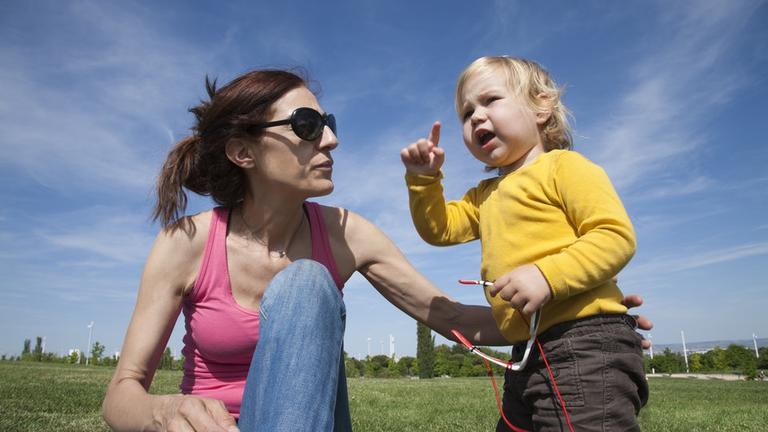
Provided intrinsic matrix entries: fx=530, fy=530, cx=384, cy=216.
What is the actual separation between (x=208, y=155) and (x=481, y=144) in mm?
1340

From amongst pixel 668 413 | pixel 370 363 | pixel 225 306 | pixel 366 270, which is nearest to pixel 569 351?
pixel 366 270

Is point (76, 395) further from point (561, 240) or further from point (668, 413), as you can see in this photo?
point (668, 413)

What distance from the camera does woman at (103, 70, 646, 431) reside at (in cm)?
228

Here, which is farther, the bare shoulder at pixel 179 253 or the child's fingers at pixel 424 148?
the child's fingers at pixel 424 148

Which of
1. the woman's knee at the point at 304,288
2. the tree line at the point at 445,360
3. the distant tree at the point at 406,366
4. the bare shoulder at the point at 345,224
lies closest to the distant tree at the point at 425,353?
the tree line at the point at 445,360

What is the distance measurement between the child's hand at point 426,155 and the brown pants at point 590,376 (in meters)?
0.94

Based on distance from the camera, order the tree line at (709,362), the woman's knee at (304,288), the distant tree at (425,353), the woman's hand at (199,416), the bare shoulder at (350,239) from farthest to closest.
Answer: the distant tree at (425,353) < the tree line at (709,362) < the bare shoulder at (350,239) < the woman's knee at (304,288) < the woman's hand at (199,416)

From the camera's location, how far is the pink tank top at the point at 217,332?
2.31 meters

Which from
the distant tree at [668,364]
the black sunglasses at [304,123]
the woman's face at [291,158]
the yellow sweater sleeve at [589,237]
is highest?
Result: the black sunglasses at [304,123]

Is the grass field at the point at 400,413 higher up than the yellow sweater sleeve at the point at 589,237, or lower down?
lower down

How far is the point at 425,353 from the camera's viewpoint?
2850cm

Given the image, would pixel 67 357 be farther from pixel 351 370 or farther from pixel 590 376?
pixel 590 376

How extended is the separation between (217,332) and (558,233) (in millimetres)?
1504

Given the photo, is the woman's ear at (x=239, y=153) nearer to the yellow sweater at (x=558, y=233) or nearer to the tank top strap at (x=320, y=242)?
the tank top strap at (x=320, y=242)
